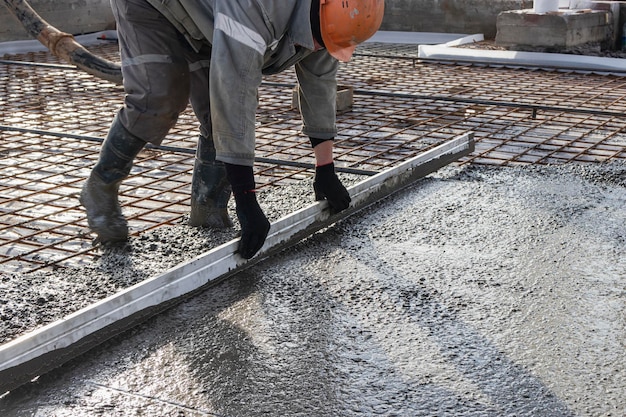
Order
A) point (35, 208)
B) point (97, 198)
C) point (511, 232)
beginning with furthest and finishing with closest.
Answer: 1. point (35, 208)
2. point (511, 232)
3. point (97, 198)

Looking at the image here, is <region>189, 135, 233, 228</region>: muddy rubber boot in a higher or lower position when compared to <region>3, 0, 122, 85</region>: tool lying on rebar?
lower

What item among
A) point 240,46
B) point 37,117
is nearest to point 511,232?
point 240,46

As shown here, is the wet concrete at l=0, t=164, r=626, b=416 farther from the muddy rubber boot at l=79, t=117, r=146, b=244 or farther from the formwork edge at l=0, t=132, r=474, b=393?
the muddy rubber boot at l=79, t=117, r=146, b=244

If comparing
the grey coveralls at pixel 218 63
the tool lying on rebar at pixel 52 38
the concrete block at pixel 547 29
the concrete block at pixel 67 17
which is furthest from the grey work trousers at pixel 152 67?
the concrete block at pixel 67 17

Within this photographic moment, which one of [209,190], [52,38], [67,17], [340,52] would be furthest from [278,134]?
[67,17]

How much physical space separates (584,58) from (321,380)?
6.05m

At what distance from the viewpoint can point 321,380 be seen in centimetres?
210

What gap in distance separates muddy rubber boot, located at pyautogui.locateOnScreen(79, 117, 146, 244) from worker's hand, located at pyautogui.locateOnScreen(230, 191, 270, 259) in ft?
1.76

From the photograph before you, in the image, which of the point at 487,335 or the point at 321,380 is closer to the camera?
the point at 321,380

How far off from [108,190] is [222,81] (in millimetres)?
764

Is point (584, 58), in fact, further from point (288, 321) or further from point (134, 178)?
point (288, 321)

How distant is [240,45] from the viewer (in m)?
2.44

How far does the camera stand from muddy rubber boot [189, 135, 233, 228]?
3.13 meters

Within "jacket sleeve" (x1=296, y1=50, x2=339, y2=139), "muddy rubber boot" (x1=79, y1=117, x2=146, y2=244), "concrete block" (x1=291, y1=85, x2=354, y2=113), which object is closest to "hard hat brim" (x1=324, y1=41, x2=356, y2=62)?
"jacket sleeve" (x1=296, y1=50, x2=339, y2=139)
